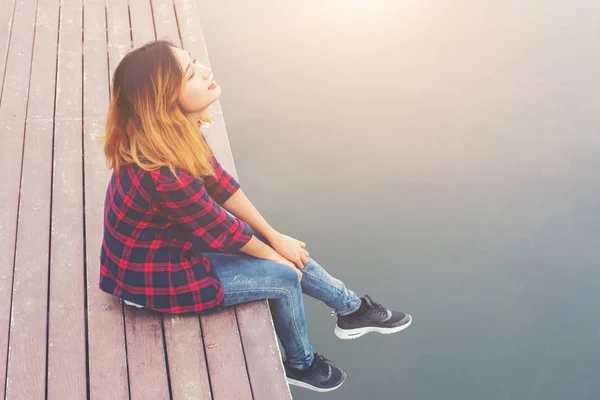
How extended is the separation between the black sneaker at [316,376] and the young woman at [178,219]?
4 centimetres

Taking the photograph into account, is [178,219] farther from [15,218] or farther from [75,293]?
[15,218]

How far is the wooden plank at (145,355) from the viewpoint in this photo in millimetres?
1874

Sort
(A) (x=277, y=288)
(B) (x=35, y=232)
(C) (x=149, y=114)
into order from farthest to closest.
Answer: (B) (x=35, y=232), (A) (x=277, y=288), (C) (x=149, y=114)

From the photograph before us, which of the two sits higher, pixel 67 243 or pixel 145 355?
pixel 67 243

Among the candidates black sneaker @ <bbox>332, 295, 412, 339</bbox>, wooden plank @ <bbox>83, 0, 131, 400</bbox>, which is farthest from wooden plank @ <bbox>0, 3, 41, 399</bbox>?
black sneaker @ <bbox>332, 295, 412, 339</bbox>

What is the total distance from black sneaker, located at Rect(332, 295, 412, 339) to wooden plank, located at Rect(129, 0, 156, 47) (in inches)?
A: 67.9

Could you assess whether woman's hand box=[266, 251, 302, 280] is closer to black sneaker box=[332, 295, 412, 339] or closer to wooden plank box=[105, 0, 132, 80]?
black sneaker box=[332, 295, 412, 339]

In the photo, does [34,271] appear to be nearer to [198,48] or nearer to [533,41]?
[198,48]

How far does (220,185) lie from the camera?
6.79ft

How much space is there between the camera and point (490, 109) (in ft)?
14.5

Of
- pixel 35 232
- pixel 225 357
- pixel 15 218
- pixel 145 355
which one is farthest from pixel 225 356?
pixel 15 218

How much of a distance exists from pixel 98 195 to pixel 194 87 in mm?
802

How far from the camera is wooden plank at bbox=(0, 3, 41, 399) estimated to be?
74.5 inches

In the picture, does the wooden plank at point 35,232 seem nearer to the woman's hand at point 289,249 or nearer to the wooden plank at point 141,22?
the wooden plank at point 141,22
